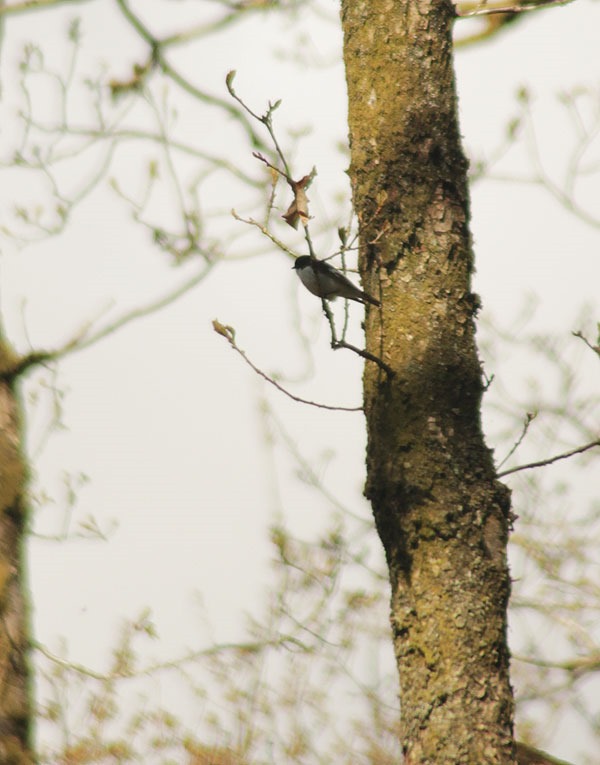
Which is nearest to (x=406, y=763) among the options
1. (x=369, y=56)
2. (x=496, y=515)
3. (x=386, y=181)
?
(x=496, y=515)

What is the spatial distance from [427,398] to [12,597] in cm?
251

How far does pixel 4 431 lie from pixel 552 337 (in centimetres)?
357

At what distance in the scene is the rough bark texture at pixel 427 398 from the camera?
178 cm

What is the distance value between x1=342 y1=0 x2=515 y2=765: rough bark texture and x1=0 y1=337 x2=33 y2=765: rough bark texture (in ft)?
7.46

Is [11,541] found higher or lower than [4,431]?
lower

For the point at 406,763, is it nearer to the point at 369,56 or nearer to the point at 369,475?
the point at 369,475

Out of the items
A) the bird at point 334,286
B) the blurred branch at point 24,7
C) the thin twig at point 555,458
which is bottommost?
the thin twig at point 555,458

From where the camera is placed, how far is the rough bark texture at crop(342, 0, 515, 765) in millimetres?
1782

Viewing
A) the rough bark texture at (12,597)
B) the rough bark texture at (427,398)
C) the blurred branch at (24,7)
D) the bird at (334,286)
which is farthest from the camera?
the blurred branch at (24,7)

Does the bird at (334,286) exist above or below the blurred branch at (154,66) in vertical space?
below

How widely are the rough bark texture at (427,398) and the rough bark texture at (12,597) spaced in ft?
7.46

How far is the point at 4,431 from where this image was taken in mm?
4000

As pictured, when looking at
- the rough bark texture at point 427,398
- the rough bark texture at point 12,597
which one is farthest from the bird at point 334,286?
the rough bark texture at point 12,597

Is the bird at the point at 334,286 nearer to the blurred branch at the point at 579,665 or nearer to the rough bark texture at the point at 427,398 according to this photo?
the rough bark texture at the point at 427,398
